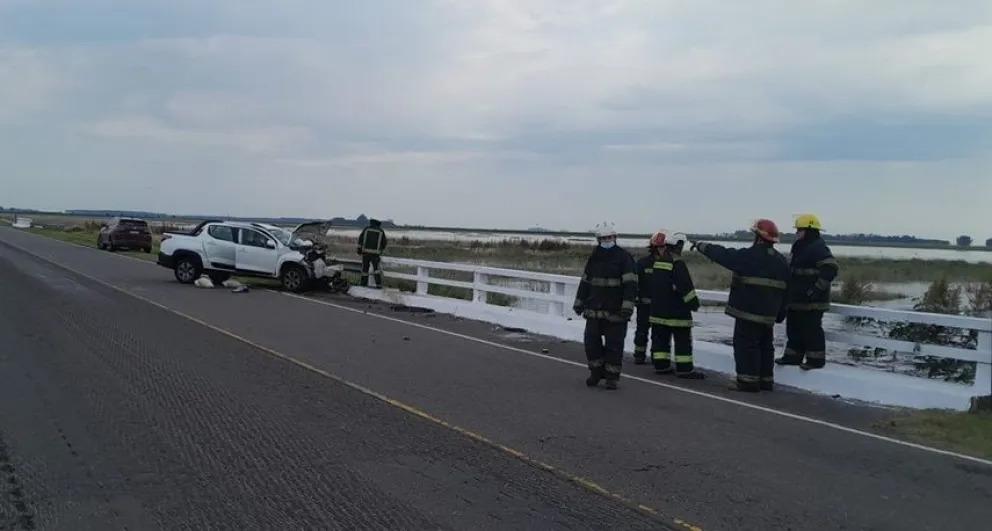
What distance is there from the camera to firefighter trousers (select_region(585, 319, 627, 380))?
9.98 meters

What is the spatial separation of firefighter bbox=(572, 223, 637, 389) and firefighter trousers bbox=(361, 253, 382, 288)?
12.5m

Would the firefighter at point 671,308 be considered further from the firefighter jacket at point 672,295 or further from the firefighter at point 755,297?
the firefighter at point 755,297

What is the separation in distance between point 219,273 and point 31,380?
46.9ft

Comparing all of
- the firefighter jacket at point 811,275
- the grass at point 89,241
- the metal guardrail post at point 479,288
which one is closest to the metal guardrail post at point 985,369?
the firefighter jacket at point 811,275

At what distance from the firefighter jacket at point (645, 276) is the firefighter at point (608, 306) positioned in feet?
5.13

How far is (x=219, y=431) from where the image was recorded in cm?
732

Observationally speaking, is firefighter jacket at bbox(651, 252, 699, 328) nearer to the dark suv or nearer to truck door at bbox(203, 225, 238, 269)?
truck door at bbox(203, 225, 238, 269)

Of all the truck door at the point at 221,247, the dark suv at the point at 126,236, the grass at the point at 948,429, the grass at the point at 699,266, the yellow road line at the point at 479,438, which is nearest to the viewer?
the yellow road line at the point at 479,438

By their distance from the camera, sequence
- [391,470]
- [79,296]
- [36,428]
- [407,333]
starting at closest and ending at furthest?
[391,470]
[36,428]
[407,333]
[79,296]

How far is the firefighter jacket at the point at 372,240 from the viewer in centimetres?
2166

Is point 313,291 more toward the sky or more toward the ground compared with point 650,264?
more toward the ground

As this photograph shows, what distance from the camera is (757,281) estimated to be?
10180 mm

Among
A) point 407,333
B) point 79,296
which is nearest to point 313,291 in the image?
point 79,296

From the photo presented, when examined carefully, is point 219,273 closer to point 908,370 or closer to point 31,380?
point 31,380
